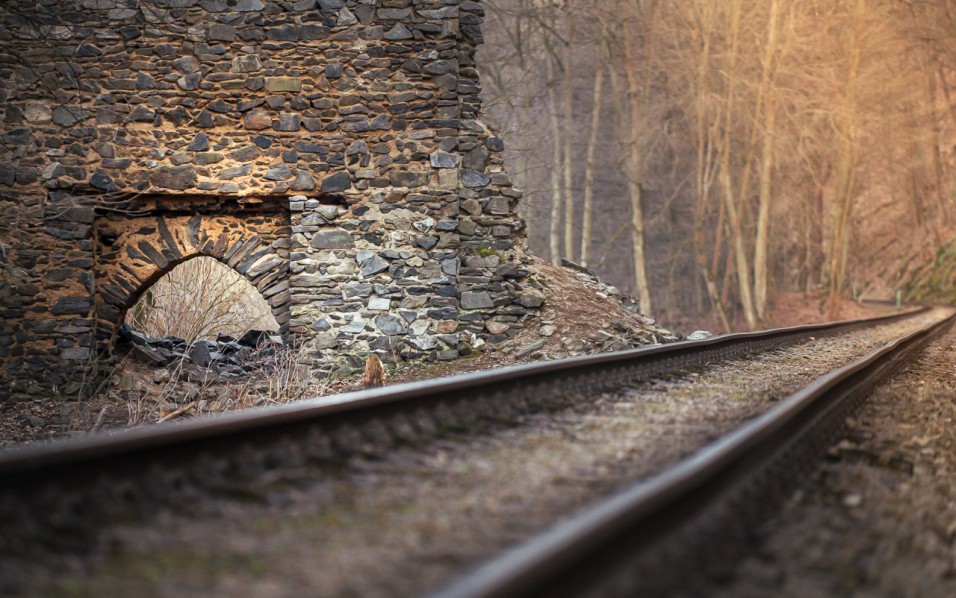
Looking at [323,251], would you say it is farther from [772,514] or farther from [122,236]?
[772,514]

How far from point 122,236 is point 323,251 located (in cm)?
253

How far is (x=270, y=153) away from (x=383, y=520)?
9.55 meters

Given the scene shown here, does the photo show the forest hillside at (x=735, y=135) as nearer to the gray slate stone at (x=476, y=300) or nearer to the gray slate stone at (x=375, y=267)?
the gray slate stone at (x=476, y=300)

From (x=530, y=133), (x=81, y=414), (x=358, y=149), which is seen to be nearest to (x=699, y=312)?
(x=530, y=133)

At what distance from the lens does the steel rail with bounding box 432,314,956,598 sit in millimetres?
2105

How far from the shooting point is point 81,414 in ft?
36.3

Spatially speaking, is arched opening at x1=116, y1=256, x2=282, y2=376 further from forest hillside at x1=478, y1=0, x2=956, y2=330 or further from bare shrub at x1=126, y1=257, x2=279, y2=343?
forest hillside at x1=478, y1=0, x2=956, y2=330

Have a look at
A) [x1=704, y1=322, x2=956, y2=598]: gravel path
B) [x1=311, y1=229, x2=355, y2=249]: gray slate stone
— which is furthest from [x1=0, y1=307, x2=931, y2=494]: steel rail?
[x1=311, y1=229, x2=355, y2=249]: gray slate stone

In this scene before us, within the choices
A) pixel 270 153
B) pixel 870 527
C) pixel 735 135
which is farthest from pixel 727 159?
pixel 870 527

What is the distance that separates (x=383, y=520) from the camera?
291 centimetres

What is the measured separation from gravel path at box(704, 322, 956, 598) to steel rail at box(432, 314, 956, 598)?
97mm

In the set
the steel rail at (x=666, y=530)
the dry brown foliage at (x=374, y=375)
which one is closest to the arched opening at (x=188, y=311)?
the dry brown foliage at (x=374, y=375)

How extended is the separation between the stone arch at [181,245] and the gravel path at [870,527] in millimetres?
8339

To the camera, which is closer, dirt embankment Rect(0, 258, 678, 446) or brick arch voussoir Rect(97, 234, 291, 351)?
dirt embankment Rect(0, 258, 678, 446)
